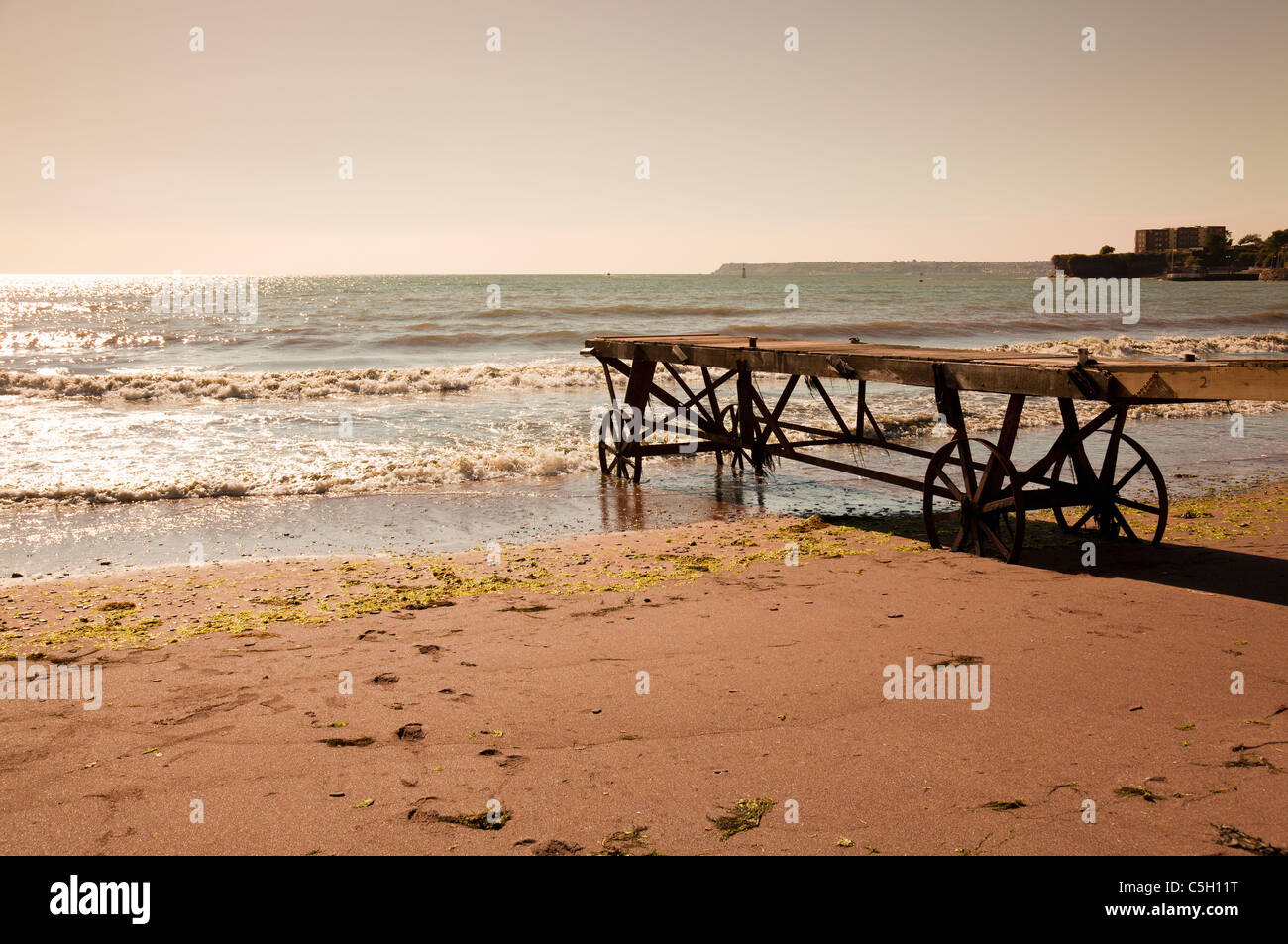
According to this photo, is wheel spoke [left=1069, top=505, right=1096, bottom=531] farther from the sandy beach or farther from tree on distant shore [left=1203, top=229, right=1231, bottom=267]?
tree on distant shore [left=1203, top=229, right=1231, bottom=267]

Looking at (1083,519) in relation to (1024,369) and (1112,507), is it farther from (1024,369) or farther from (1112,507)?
(1024,369)

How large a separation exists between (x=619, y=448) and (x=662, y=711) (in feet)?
23.8

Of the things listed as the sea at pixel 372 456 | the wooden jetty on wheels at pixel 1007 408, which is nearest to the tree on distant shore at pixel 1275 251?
the sea at pixel 372 456

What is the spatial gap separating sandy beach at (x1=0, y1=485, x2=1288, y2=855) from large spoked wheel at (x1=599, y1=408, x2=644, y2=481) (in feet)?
13.9

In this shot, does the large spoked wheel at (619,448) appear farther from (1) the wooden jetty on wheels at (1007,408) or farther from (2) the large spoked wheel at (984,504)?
(2) the large spoked wheel at (984,504)

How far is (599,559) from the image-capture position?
757 cm

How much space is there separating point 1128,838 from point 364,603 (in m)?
4.94

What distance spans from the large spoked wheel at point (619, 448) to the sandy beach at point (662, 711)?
425 cm

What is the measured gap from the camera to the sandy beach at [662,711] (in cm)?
335

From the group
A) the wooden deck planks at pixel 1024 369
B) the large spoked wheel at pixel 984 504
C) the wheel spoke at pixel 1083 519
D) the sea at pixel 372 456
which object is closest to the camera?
the wooden deck planks at pixel 1024 369

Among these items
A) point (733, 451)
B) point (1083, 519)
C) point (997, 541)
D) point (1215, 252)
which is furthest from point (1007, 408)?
point (1215, 252)
